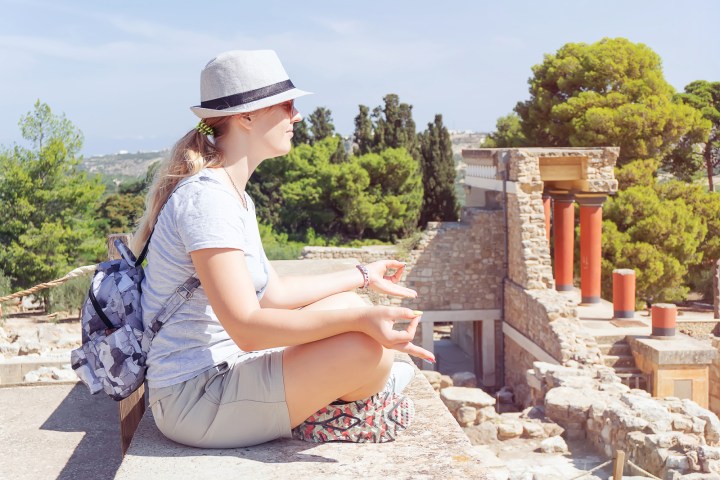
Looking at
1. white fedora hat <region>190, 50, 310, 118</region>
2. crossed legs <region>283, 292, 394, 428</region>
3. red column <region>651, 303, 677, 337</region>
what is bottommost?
red column <region>651, 303, 677, 337</region>

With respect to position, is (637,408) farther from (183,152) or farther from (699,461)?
(183,152)

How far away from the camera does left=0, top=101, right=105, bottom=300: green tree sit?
1934 centimetres

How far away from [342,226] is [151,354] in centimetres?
2732

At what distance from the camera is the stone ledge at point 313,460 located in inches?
86.0

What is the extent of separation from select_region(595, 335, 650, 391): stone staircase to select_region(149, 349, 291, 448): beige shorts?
10.2 metres

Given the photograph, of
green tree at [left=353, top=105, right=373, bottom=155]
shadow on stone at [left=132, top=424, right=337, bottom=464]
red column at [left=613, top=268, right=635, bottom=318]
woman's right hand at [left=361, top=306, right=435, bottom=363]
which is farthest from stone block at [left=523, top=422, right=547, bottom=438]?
green tree at [left=353, top=105, right=373, bottom=155]

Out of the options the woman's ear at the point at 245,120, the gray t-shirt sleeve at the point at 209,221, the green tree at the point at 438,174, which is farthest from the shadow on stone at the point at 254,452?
the green tree at the point at 438,174

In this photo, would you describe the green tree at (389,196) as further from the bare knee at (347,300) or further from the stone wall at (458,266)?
the bare knee at (347,300)

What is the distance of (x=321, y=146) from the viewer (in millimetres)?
32281

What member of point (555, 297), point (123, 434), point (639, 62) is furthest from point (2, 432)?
point (639, 62)

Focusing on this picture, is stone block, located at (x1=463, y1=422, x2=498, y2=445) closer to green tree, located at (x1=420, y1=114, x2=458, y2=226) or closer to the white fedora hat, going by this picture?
the white fedora hat

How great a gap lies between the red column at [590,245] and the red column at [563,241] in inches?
14.4

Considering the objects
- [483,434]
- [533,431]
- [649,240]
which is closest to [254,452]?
[483,434]

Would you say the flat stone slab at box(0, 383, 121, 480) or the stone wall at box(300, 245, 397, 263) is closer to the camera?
the flat stone slab at box(0, 383, 121, 480)
